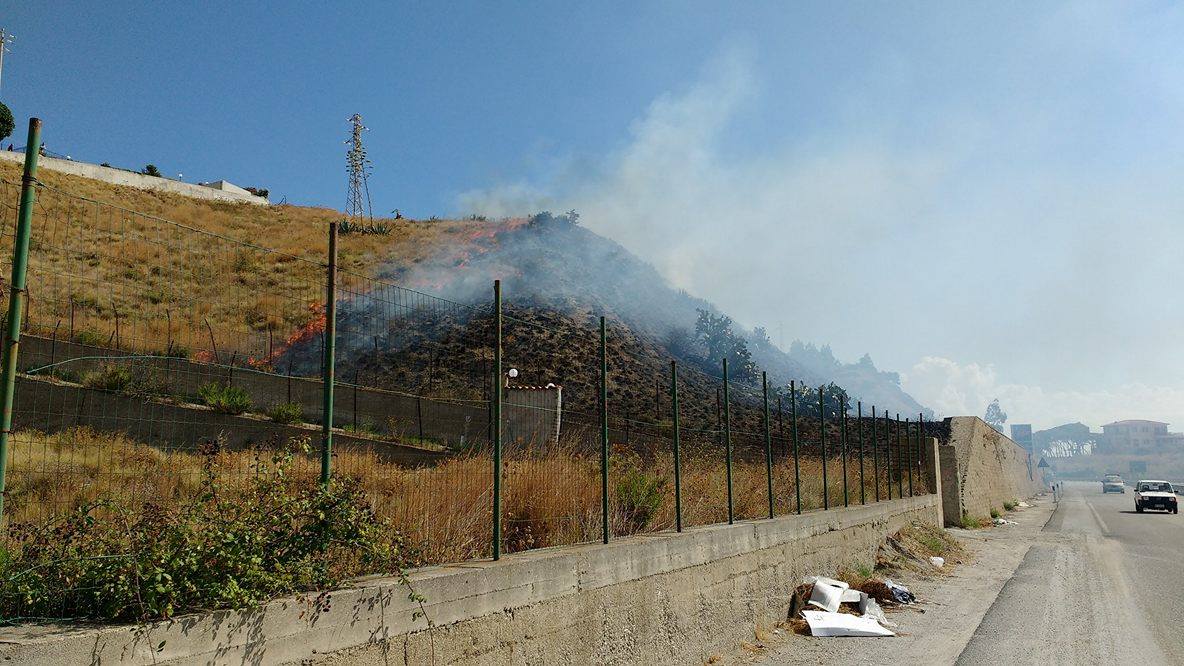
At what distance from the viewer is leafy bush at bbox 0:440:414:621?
3398 millimetres

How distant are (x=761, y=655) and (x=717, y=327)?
40.3m

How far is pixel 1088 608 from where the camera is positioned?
11242 millimetres

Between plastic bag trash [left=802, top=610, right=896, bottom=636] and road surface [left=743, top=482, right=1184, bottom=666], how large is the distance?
0.69 ft

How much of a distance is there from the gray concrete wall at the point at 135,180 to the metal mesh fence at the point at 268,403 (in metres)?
56.8

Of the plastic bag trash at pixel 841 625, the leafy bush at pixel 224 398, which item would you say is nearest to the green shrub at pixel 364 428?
the leafy bush at pixel 224 398

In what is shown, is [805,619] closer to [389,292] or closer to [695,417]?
[389,292]

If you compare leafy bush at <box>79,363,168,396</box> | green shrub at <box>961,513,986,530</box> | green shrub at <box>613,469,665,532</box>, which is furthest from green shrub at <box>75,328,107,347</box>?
green shrub at <box>961,513,986,530</box>

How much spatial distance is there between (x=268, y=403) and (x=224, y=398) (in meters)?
0.95

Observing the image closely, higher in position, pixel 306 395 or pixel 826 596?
pixel 306 395

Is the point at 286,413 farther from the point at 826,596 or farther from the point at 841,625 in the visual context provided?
the point at 826,596

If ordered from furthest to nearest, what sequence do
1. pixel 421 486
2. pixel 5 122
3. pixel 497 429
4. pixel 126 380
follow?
1. pixel 5 122
2. pixel 497 429
3. pixel 421 486
4. pixel 126 380

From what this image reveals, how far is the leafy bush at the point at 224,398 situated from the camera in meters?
5.80

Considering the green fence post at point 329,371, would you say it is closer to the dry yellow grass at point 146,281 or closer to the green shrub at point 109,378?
the dry yellow grass at point 146,281

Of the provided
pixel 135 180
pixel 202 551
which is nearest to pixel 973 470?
pixel 202 551
